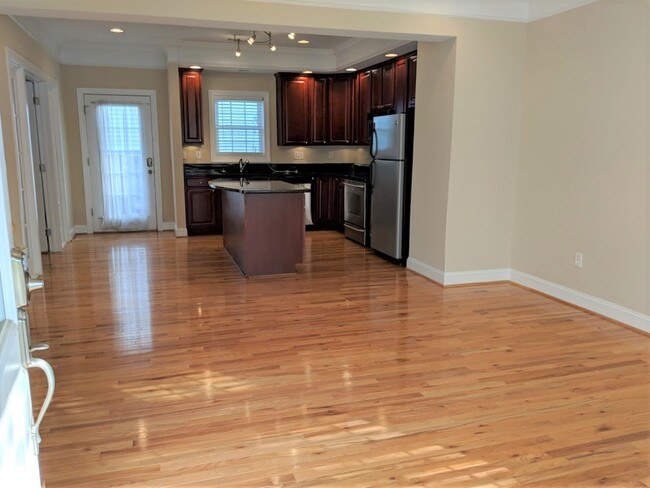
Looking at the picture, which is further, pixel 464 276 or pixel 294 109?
pixel 294 109

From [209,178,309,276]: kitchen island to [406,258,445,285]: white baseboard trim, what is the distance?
120cm

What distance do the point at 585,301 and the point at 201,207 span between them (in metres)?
5.38

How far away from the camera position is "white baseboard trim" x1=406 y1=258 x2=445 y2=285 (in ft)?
16.4

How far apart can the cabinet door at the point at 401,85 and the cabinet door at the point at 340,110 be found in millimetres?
1679

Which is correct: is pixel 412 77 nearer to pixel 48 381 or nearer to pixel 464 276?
pixel 464 276

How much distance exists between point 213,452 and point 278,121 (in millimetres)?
6487

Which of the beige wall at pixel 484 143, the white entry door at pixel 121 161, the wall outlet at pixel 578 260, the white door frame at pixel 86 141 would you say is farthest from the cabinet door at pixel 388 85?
the white entry door at pixel 121 161

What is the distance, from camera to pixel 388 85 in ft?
21.5

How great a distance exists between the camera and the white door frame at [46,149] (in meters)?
5.10

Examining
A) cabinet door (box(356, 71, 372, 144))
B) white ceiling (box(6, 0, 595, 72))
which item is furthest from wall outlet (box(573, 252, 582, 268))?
cabinet door (box(356, 71, 372, 144))

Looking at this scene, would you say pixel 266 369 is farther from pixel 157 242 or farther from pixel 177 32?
pixel 177 32

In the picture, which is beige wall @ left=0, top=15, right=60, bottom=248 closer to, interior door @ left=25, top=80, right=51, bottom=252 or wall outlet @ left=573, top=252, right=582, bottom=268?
interior door @ left=25, top=80, right=51, bottom=252

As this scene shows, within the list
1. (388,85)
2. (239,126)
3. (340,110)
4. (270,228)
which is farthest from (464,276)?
(239,126)

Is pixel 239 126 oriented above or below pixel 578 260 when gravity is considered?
above
